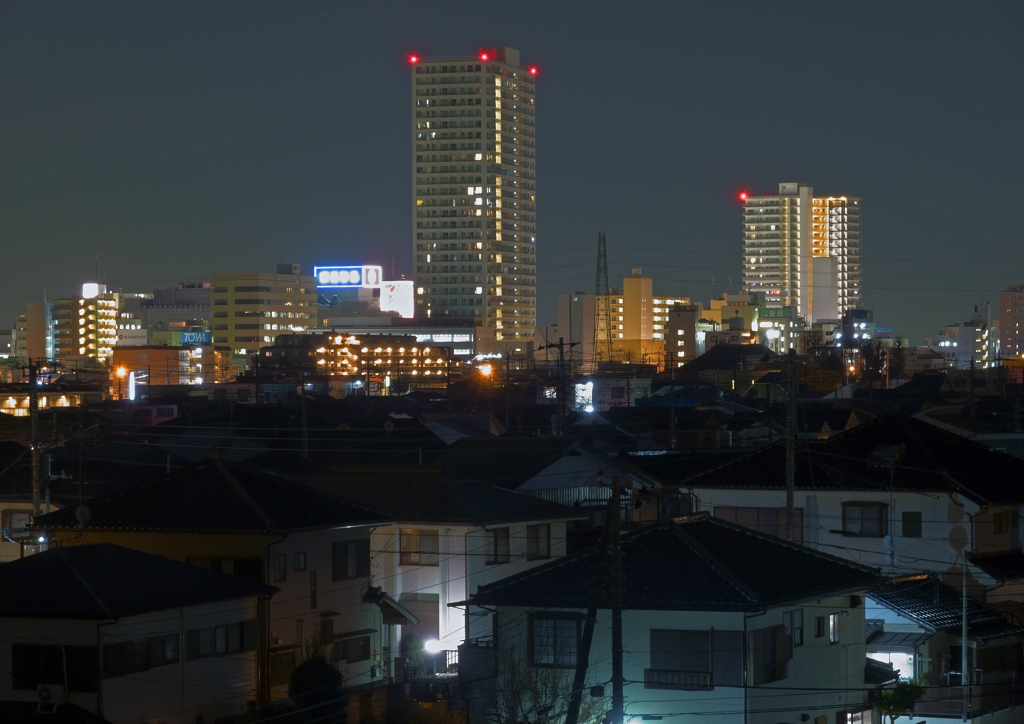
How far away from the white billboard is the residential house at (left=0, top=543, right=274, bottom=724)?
13101 cm

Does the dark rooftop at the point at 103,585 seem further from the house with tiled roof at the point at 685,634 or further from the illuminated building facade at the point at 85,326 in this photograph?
the illuminated building facade at the point at 85,326

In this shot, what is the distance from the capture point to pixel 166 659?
1409 cm

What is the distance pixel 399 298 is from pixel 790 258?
6623 cm

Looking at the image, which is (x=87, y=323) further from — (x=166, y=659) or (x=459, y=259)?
(x=166, y=659)

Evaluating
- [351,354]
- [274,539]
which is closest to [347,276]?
[351,354]

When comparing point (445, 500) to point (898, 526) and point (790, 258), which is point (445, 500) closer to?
point (898, 526)

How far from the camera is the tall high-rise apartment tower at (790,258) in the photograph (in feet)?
601

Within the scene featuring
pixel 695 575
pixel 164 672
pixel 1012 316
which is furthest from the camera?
pixel 1012 316

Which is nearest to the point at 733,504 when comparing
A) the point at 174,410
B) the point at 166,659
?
the point at 166,659

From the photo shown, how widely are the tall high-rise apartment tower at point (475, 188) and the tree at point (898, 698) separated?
136173 millimetres

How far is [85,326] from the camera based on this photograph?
154m

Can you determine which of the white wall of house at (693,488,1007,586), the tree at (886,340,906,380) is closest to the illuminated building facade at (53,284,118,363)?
the tree at (886,340,906,380)

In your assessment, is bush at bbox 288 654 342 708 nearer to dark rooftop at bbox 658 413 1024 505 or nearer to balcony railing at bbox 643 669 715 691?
balcony railing at bbox 643 669 715 691

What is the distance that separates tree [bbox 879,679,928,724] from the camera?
46.9ft
